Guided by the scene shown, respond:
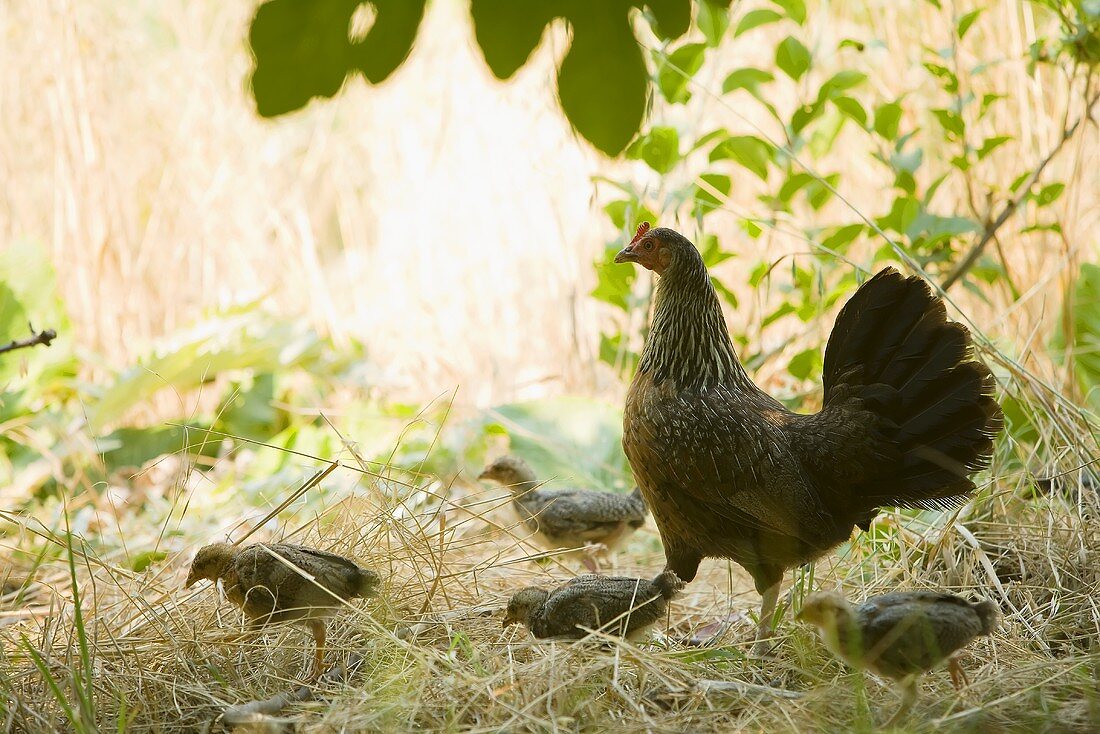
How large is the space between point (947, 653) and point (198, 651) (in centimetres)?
192

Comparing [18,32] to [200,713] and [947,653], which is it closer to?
[200,713]

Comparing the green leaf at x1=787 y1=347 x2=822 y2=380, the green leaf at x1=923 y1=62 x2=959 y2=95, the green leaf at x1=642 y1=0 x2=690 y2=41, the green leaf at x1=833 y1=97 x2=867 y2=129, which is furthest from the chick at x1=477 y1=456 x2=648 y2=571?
the green leaf at x1=642 y1=0 x2=690 y2=41

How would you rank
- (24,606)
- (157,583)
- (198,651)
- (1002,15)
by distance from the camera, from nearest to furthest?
1. (198,651)
2. (157,583)
3. (24,606)
4. (1002,15)

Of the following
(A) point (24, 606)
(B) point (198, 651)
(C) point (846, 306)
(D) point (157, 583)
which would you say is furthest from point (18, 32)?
(C) point (846, 306)

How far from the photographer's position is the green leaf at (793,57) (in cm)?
439

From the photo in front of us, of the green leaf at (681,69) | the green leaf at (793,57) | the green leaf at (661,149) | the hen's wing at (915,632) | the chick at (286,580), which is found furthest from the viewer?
the green leaf at (793,57)

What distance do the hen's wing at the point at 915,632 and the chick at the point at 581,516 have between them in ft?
5.18

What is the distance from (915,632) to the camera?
2191 millimetres

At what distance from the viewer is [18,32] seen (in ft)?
21.6

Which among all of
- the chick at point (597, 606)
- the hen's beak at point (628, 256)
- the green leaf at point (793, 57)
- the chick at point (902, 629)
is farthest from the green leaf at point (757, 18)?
the chick at point (902, 629)

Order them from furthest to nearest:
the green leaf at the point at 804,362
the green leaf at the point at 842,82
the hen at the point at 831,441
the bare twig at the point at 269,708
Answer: the green leaf at the point at 804,362
the green leaf at the point at 842,82
the hen at the point at 831,441
the bare twig at the point at 269,708

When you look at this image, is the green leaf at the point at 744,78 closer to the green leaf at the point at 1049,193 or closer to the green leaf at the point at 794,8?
the green leaf at the point at 794,8

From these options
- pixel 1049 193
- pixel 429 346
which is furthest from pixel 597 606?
pixel 429 346

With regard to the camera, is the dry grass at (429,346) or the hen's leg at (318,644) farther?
the hen's leg at (318,644)
